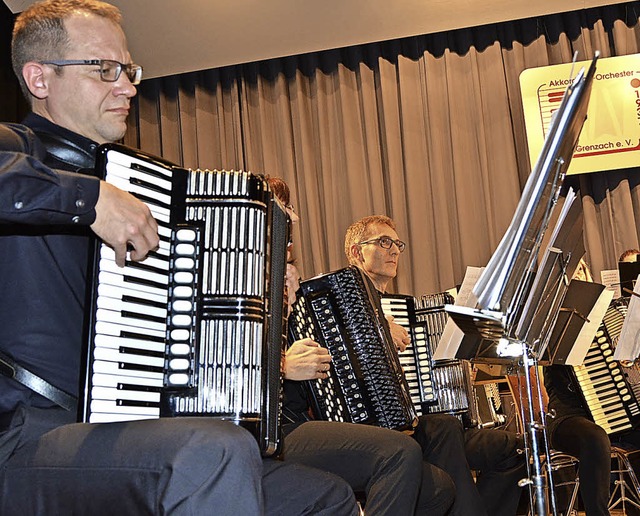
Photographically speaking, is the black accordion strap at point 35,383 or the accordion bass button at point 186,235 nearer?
the black accordion strap at point 35,383

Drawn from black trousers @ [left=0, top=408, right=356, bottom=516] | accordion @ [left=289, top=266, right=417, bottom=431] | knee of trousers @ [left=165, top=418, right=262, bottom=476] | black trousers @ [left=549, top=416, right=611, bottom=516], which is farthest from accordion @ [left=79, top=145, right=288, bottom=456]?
black trousers @ [left=549, top=416, right=611, bottom=516]

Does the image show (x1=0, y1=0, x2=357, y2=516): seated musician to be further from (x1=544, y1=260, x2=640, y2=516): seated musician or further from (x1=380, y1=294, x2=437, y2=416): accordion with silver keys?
(x1=544, y1=260, x2=640, y2=516): seated musician

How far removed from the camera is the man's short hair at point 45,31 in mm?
2082

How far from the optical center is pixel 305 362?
119 inches

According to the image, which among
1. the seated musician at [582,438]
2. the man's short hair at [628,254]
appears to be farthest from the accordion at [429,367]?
the man's short hair at [628,254]

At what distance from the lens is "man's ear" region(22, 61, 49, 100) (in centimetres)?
209

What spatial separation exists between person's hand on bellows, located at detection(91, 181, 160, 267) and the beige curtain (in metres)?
4.82

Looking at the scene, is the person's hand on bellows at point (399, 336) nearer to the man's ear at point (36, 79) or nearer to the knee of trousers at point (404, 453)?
the knee of trousers at point (404, 453)

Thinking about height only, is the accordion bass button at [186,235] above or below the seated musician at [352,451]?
above

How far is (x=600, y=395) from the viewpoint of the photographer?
443 centimetres

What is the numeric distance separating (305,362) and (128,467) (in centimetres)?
145

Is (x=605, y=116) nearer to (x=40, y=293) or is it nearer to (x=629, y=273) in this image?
(x=629, y=273)

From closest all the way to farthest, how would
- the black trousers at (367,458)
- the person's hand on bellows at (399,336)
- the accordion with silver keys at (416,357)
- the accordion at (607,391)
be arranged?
1. the black trousers at (367,458)
2. the person's hand on bellows at (399,336)
3. the accordion with silver keys at (416,357)
4. the accordion at (607,391)

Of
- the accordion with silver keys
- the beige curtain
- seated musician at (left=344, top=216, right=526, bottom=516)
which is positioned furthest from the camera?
the beige curtain
